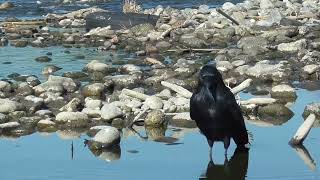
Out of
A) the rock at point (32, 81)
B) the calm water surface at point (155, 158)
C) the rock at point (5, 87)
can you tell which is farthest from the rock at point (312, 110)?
the rock at point (5, 87)

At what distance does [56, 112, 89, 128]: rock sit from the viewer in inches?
421

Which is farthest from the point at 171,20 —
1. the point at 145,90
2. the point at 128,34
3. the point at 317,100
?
the point at 317,100

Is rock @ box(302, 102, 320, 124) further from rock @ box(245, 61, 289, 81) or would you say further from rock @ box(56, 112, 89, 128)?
rock @ box(56, 112, 89, 128)

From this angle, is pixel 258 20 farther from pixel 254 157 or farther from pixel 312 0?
pixel 254 157

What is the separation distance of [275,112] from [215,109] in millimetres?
2575

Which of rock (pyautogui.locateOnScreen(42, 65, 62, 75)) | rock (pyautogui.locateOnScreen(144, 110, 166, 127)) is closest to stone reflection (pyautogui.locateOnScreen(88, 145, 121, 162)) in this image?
rock (pyautogui.locateOnScreen(144, 110, 166, 127))

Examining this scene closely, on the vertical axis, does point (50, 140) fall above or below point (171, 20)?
above

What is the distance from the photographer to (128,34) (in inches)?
796

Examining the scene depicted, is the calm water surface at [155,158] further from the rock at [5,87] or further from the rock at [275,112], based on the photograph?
the rock at [5,87]

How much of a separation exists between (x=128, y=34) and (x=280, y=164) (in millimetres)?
12031

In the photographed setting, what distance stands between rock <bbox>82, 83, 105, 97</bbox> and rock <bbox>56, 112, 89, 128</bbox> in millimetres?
1968

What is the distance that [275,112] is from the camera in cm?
1110

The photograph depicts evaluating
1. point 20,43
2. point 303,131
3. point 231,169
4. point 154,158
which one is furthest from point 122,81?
point 20,43

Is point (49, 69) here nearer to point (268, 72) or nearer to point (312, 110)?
point (268, 72)
